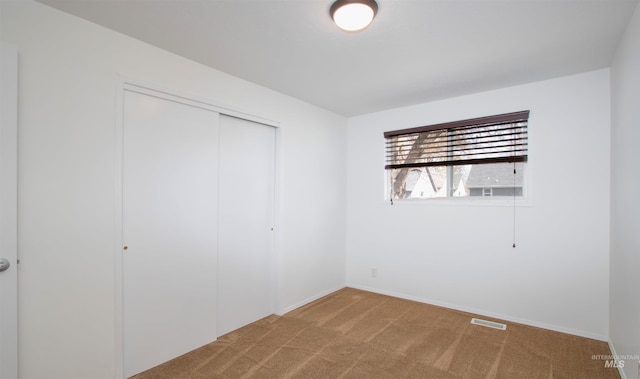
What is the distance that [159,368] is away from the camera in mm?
2426

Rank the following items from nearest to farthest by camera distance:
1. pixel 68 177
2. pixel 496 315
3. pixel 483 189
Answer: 1. pixel 68 177
2. pixel 496 315
3. pixel 483 189

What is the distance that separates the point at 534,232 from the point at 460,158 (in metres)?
1.11

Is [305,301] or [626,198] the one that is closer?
[626,198]

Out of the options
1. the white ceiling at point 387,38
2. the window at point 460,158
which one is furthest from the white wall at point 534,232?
the white ceiling at point 387,38

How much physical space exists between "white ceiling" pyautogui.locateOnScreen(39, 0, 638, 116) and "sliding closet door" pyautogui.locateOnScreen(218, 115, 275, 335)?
0.65 metres

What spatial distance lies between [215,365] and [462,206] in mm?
3049

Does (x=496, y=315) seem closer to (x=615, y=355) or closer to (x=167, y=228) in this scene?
(x=615, y=355)

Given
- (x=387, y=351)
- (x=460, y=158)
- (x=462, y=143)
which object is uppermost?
(x=462, y=143)

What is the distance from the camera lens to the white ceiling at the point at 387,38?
1946 mm

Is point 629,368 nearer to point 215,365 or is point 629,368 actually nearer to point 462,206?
point 462,206

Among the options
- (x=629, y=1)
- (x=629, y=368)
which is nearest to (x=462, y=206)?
(x=629, y=368)

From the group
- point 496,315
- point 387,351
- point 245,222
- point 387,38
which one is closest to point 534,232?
point 496,315

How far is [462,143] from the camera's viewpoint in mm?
3689

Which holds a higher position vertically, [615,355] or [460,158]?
[460,158]
